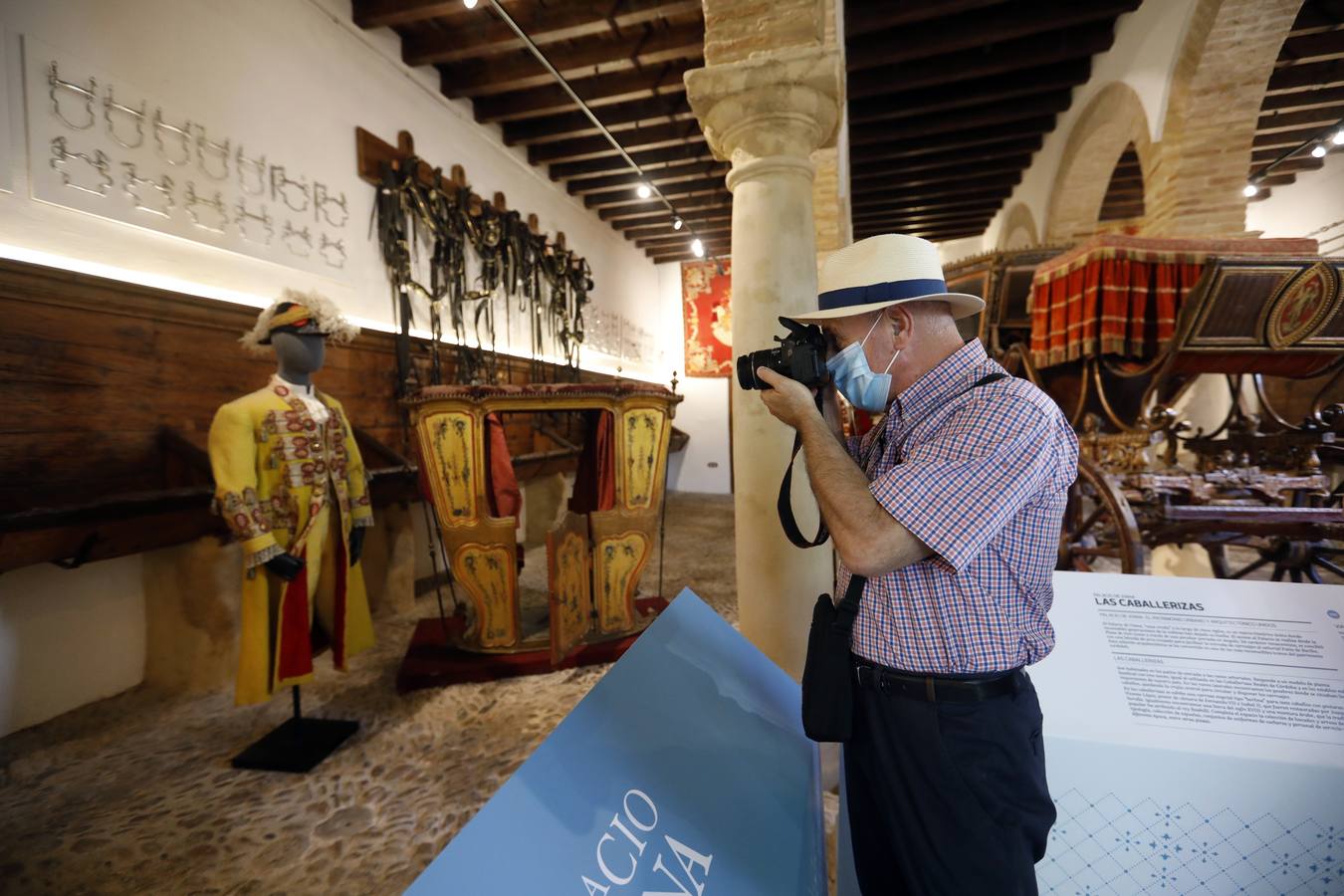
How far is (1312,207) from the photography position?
8.48m

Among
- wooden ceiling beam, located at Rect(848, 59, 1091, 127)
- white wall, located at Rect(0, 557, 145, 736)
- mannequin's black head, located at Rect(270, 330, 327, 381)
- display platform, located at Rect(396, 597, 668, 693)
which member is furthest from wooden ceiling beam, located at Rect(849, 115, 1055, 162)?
white wall, located at Rect(0, 557, 145, 736)

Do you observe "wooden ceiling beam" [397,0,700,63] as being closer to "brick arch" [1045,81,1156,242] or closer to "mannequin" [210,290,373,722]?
"mannequin" [210,290,373,722]

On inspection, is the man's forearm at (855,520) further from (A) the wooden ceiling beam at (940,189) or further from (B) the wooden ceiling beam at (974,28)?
(A) the wooden ceiling beam at (940,189)

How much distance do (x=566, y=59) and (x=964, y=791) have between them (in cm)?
603

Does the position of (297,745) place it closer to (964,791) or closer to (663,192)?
(964,791)

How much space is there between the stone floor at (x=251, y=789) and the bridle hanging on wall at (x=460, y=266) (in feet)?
8.55

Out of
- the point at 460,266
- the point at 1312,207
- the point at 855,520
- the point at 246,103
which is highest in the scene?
the point at 1312,207

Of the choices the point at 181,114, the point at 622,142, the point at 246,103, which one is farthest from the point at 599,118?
the point at 181,114

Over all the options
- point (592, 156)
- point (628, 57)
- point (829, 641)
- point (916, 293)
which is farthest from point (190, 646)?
point (592, 156)

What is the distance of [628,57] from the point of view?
15.9 ft

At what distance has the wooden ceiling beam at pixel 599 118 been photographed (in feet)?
18.7

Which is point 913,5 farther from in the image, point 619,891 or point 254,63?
point 619,891

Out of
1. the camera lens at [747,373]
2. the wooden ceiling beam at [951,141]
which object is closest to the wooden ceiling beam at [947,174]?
the wooden ceiling beam at [951,141]

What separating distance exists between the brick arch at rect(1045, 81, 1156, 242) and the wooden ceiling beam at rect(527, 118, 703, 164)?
4.19m
